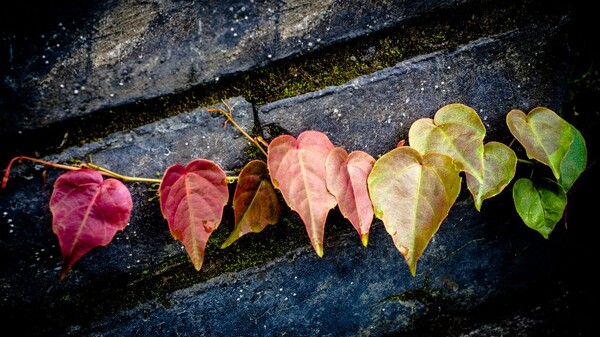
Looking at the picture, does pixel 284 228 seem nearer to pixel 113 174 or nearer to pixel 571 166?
pixel 113 174

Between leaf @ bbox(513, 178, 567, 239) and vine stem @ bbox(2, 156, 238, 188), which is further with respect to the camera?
leaf @ bbox(513, 178, 567, 239)

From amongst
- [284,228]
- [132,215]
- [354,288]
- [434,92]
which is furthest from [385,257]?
[132,215]

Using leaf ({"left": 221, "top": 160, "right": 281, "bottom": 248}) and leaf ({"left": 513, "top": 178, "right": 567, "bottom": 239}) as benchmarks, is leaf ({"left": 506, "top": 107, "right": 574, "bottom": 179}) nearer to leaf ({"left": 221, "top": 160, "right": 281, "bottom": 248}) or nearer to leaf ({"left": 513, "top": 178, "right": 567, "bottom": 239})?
leaf ({"left": 513, "top": 178, "right": 567, "bottom": 239})

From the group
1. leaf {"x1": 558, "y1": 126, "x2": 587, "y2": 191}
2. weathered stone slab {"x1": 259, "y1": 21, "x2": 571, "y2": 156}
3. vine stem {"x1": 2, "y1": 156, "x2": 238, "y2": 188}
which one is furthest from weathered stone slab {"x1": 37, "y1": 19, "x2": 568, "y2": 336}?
vine stem {"x1": 2, "y1": 156, "x2": 238, "y2": 188}

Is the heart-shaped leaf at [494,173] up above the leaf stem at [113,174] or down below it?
below

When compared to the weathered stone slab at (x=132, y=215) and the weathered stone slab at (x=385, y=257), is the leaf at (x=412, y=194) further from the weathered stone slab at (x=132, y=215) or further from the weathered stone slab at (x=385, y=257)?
the weathered stone slab at (x=132, y=215)

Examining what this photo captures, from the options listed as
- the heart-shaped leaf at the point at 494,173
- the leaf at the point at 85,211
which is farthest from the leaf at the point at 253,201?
the heart-shaped leaf at the point at 494,173

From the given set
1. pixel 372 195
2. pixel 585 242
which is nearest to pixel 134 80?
pixel 372 195
